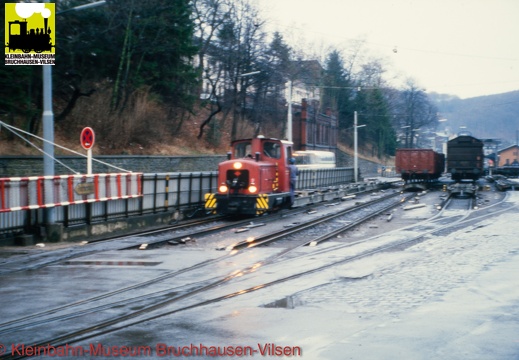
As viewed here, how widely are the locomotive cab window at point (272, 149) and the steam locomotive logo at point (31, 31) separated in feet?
30.2

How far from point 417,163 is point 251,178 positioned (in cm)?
3021

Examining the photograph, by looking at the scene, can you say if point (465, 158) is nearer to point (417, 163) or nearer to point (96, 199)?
point (417, 163)

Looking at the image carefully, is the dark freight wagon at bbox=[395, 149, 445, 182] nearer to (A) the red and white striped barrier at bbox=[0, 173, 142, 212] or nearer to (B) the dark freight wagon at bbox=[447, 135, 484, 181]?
(B) the dark freight wagon at bbox=[447, 135, 484, 181]

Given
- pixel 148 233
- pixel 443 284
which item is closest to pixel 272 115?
pixel 148 233

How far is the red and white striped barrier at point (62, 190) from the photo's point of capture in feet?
46.3

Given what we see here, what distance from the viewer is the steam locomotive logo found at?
636 inches

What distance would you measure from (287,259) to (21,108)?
1730cm

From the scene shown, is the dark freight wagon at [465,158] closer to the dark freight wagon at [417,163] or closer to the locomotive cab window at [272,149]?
the dark freight wagon at [417,163]

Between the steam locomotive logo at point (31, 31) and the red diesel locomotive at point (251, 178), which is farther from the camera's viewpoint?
the red diesel locomotive at point (251, 178)

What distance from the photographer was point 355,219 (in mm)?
21812
